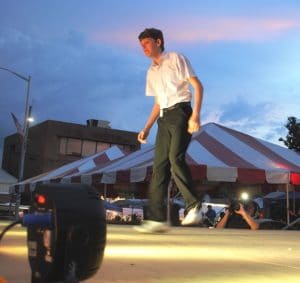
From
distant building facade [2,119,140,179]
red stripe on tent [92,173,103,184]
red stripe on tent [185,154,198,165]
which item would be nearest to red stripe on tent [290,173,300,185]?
red stripe on tent [185,154,198,165]

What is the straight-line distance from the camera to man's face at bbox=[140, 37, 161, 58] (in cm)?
446

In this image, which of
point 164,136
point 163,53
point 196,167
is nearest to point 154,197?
point 164,136

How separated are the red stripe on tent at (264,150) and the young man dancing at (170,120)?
974cm

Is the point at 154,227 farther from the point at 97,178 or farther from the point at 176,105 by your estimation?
the point at 97,178

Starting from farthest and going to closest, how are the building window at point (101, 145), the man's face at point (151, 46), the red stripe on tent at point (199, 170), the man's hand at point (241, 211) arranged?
the building window at point (101, 145) → the red stripe on tent at point (199, 170) → the man's hand at point (241, 211) → the man's face at point (151, 46)

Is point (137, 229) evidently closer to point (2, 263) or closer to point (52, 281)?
point (2, 263)

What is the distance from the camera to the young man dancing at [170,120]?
4.27m

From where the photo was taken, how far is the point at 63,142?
5662 centimetres

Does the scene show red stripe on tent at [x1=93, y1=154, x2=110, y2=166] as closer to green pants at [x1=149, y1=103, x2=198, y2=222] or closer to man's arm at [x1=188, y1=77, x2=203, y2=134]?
green pants at [x1=149, y1=103, x2=198, y2=222]

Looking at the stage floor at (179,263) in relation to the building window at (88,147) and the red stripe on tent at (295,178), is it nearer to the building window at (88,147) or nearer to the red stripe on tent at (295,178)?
the red stripe on tent at (295,178)

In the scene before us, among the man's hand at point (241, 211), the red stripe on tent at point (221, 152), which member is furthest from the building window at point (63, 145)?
the man's hand at point (241, 211)

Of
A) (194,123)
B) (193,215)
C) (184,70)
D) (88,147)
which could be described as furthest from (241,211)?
(88,147)

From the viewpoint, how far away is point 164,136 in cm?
443

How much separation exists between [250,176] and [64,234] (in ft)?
37.6
